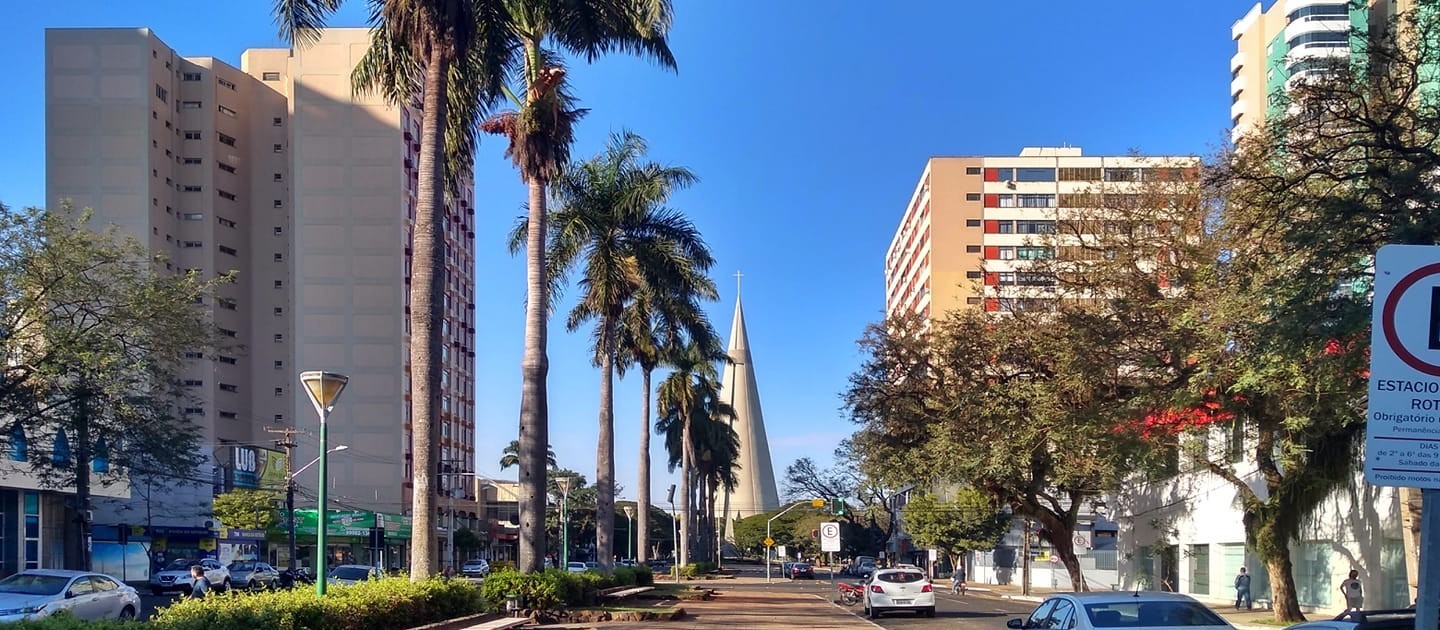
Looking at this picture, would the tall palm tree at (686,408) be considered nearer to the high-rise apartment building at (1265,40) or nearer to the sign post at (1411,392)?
the high-rise apartment building at (1265,40)

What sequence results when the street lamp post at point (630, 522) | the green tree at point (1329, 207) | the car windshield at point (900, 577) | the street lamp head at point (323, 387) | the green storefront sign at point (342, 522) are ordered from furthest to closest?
the green storefront sign at point (342, 522) → the street lamp post at point (630, 522) → the car windshield at point (900, 577) → the street lamp head at point (323, 387) → the green tree at point (1329, 207)

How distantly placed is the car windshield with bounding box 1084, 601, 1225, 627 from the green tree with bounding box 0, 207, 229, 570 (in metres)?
27.8

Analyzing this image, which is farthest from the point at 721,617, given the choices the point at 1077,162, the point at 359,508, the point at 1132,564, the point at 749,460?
the point at 749,460

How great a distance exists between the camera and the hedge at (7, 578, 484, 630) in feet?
44.9

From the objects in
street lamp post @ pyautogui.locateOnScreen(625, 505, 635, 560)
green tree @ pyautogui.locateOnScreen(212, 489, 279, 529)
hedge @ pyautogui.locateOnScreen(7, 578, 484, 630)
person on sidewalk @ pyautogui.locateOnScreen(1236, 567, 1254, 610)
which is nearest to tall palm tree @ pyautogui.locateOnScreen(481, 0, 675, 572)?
hedge @ pyautogui.locateOnScreen(7, 578, 484, 630)

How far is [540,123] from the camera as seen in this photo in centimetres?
3052

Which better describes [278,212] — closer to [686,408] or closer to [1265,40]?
[686,408]

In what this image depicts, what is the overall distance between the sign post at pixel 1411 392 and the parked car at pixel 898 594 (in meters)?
31.1

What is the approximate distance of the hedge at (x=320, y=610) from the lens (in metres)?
13.7

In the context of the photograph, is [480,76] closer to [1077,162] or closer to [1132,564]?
[1132,564]

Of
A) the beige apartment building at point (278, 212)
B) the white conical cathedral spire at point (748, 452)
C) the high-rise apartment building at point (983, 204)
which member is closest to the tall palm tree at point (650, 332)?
the beige apartment building at point (278, 212)

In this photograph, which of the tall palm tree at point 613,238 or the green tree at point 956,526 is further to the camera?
the green tree at point 956,526

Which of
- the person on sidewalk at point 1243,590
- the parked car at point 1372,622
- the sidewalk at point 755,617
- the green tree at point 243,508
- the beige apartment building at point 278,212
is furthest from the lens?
the beige apartment building at point 278,212

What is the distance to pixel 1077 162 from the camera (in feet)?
362
